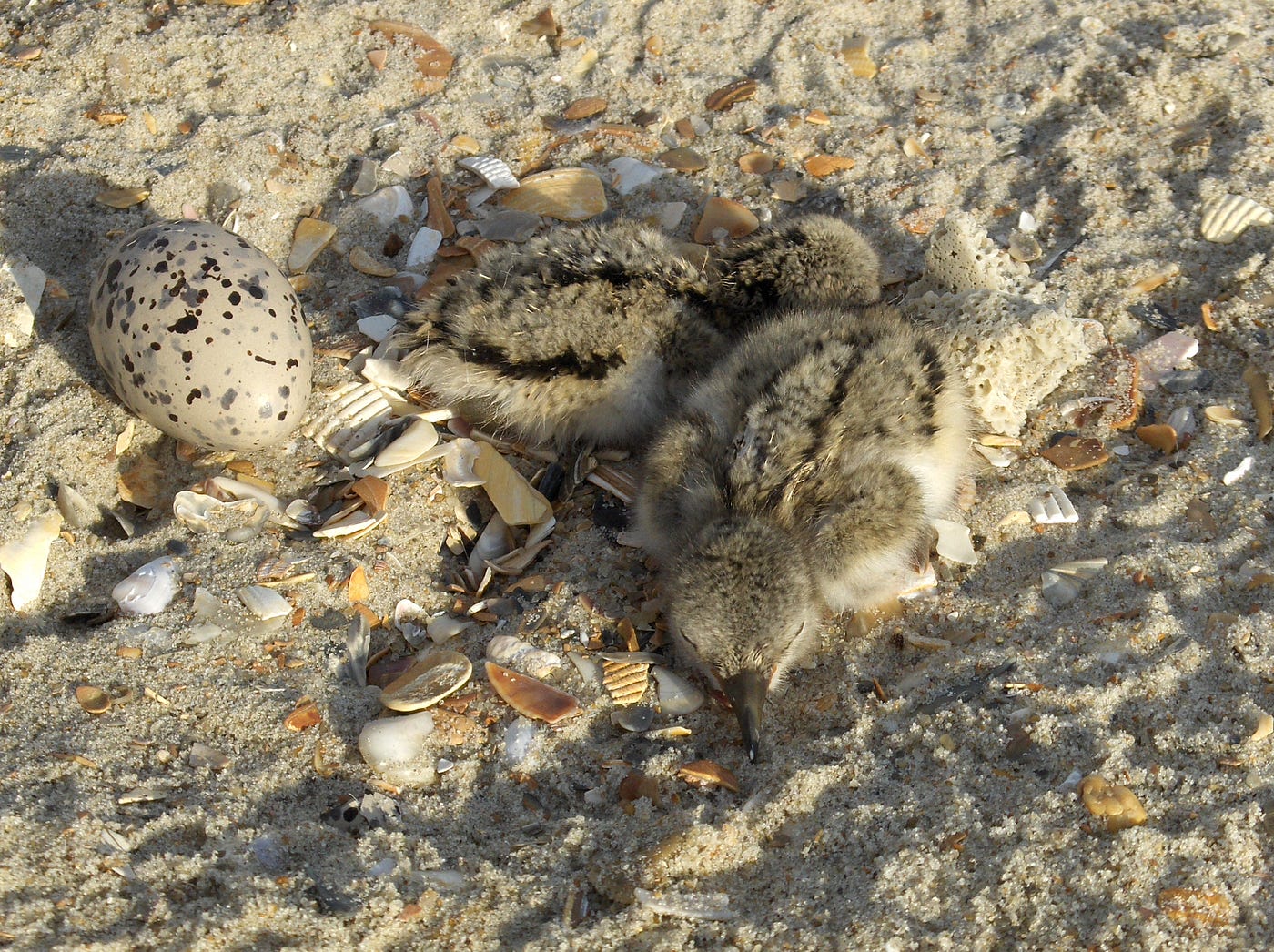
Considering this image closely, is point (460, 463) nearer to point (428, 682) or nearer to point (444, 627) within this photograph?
point (444, 627)

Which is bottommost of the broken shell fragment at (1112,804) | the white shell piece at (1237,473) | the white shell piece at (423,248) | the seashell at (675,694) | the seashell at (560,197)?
the seashell at (675,694)

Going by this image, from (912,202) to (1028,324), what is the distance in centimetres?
94

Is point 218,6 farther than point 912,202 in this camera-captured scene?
Yes

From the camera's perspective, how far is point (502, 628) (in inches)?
124

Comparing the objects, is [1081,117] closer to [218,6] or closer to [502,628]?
[502,628]

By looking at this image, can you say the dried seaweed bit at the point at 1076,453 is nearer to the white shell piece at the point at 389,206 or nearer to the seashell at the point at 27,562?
the white shell piece at the point at 389,206

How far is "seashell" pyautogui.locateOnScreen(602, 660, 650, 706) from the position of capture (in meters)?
2.97

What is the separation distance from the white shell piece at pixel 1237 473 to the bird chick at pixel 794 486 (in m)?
0.74

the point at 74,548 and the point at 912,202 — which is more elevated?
the point at 912,202

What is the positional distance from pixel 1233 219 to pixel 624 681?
2737mm

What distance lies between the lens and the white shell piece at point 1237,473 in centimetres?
331

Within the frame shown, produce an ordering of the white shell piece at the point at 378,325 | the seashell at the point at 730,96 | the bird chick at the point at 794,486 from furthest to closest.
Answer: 1. the seashell at the point at 730,96
2. the white shell piece at the point at 378,325
3. the bird chick at the point at 794,486

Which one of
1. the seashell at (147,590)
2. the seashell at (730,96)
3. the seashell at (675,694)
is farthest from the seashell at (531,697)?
the seashell at (730,96)

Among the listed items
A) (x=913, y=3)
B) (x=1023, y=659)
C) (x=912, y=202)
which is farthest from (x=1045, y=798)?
(x=913, y=3)
